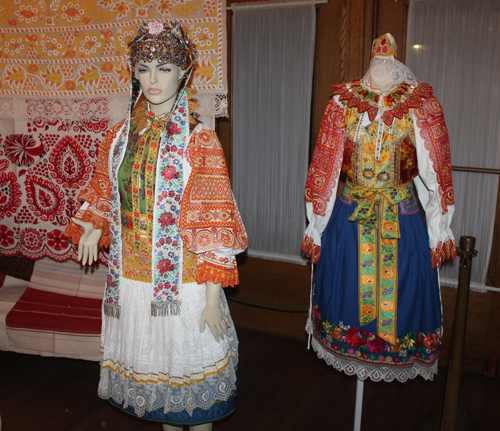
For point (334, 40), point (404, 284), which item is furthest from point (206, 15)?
point (404, 284)

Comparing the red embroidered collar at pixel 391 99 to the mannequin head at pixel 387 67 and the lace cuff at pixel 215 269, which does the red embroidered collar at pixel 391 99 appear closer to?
the mannequin head at pixel 387 67

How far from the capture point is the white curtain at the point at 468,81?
7.64 ft

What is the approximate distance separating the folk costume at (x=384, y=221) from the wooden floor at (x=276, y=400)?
1.69 feet

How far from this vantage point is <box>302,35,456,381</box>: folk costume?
1.85m

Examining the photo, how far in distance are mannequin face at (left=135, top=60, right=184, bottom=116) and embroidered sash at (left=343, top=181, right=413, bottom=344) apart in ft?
2.61

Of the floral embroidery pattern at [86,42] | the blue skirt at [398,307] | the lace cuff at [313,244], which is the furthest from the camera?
the floral embroidery pattern at [86,42]

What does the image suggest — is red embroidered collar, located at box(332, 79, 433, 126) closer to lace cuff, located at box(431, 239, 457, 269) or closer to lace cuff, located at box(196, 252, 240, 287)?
lace cuff, located at box(431, 239, 457, 269)

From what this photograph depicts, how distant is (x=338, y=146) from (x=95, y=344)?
1.58 meters

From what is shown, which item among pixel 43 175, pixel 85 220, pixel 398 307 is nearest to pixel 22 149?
pixel 43 175

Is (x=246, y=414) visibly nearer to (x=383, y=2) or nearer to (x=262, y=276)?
(x=262, y=276)

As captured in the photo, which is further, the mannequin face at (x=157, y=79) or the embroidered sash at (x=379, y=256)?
the embroidered sash at (x=379, y=256)

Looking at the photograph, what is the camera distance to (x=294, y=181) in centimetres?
286

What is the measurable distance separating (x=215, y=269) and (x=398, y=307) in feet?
2.40

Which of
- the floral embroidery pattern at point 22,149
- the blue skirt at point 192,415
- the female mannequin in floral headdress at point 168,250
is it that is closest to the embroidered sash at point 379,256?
the female mannequin in floral headdress at point 168,250
